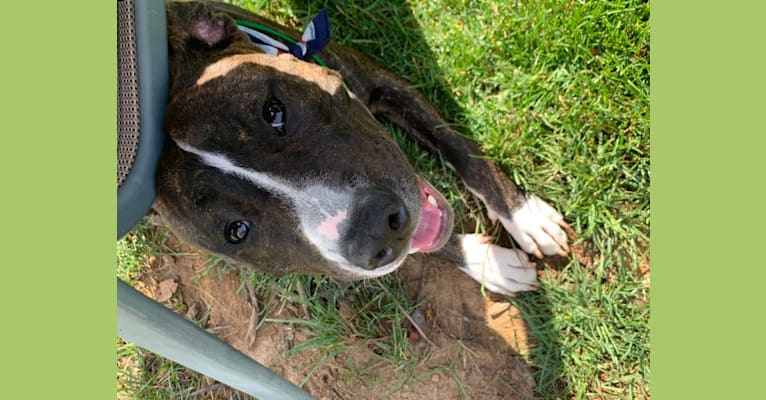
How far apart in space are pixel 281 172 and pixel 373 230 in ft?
1.66

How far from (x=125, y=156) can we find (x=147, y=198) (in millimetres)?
240

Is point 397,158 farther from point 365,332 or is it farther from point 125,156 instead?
point 365,332

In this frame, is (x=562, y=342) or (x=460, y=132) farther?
(x=460, y=132)

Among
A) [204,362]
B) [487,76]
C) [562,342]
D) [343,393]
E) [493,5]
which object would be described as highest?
[493,5]

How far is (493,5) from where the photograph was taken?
4227 mm

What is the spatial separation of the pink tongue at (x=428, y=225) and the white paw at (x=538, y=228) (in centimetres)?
→ 59

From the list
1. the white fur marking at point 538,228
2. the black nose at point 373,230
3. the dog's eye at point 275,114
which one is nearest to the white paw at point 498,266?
the white fur marking at point 538,228

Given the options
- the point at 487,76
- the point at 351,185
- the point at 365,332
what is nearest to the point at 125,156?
the point at 351,185

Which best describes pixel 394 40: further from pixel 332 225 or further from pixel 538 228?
pixel 332 225

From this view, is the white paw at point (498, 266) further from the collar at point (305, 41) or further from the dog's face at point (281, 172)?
the collar at point (305, 41)

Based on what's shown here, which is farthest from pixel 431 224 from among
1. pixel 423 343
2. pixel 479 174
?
pixel 423 343

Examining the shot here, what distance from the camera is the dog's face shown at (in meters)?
2.75

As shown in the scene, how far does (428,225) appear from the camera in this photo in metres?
3.48

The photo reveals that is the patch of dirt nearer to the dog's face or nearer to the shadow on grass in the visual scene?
the shadow on grass
